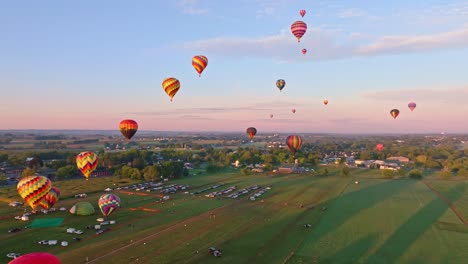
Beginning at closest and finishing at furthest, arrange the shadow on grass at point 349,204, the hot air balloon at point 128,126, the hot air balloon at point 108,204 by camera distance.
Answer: the shadow on grass at point 349,204 < the hot air balloon at point 108,204 < the hot air balloon at point 128,126

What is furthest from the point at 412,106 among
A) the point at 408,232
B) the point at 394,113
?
the point at 408,232

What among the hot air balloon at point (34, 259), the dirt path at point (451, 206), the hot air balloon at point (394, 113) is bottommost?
the dirt path at point (451, 206)

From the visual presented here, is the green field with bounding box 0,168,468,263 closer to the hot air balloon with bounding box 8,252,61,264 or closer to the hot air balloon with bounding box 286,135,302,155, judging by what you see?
the hot air balloon with bounding box 286,135,302,155

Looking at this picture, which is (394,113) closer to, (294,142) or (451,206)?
(451,206)

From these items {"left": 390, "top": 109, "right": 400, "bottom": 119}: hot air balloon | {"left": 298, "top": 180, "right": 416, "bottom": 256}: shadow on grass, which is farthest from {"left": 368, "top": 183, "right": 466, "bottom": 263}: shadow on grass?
{"left": 390, "top": 109, "right": 400, "bottom": 119}: hot air balloon

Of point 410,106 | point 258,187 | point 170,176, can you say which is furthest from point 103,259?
point 410,106

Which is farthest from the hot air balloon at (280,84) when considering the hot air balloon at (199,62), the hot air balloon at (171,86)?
the hot air balloon at (171,86)

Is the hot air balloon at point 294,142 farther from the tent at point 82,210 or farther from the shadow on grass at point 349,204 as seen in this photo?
the tent at point 82,210
